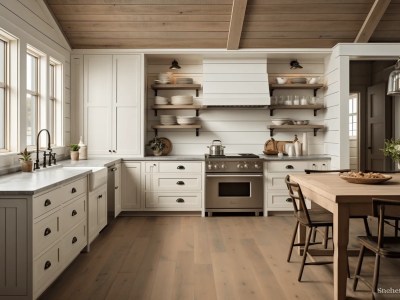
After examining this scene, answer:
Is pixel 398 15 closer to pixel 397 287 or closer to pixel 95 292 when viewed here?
pixel 397 287

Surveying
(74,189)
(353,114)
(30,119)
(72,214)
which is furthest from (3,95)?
(353,114)

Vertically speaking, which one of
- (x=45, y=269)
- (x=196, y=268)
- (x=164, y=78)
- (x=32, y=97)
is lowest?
(x=196, y=268)

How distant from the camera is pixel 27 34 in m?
3.98

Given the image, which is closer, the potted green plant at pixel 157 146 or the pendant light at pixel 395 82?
the pendant light at pixel 395 82

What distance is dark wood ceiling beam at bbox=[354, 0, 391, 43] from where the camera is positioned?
4.78 m

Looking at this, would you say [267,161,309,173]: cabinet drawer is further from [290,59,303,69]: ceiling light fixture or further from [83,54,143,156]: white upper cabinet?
[83,54,143,156]: white upper cabinet

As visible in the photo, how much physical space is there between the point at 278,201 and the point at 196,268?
8.22ft

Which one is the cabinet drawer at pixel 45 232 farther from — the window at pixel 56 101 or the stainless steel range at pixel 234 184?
the stainless steel range at pixel 234 184

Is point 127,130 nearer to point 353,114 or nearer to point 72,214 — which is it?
point 72,214

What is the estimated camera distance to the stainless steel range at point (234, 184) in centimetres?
537

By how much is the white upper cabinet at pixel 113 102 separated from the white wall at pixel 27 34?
37 centimetres

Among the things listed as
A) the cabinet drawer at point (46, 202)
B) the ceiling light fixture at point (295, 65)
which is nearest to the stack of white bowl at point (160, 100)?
the ceiling light fixture at point (295, 65)

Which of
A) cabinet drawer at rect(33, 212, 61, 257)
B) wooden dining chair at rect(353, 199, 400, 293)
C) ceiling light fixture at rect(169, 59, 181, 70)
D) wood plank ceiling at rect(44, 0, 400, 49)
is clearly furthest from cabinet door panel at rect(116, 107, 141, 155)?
wooden dining chair at rect(353, 199, 400, 293)

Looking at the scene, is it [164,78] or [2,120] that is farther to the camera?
[164,78]
